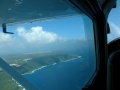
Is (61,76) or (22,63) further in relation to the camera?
(61,76)

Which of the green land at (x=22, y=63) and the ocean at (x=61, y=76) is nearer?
the green land at (x=22, y=63)

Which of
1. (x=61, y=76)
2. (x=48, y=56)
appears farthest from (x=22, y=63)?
(x=61, y=76)

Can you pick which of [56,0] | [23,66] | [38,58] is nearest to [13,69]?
[23,66]

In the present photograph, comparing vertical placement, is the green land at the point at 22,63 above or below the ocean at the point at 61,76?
above

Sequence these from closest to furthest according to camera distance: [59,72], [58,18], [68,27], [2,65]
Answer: [2,65], [59,72], [58,18], [68,27]

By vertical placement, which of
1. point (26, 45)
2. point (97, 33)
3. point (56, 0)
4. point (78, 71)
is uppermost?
point (56, 0)

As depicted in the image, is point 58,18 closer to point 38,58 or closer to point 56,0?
point 56,0

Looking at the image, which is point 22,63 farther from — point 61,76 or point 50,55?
point 61,76
